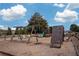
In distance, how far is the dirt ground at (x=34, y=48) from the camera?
9.43 ft

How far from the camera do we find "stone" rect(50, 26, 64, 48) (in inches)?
114

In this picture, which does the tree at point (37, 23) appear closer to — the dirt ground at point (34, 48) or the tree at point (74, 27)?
the dirt ground at point (34, 48)

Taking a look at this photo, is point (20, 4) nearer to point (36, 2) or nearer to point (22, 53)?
point (36, 2)

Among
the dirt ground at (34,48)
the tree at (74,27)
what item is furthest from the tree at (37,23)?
the tree at (74,27)

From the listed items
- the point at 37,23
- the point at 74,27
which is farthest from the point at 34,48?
the point at 74,27

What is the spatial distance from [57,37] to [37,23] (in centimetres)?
30

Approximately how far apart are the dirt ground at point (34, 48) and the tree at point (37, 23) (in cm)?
12

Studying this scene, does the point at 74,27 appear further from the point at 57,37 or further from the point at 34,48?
the point at 34,48

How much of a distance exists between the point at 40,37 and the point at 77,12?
0.55 m

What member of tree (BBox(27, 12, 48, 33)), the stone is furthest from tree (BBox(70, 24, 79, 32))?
tree (BBox(27, 12, 48, 33))

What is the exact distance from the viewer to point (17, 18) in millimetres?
2910

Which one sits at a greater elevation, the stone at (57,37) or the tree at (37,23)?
the tree at (37,23)

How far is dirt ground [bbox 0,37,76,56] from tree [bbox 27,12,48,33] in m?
0.12

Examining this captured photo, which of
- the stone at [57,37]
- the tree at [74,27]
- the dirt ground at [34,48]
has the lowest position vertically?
the dirt ground at [34,48]
